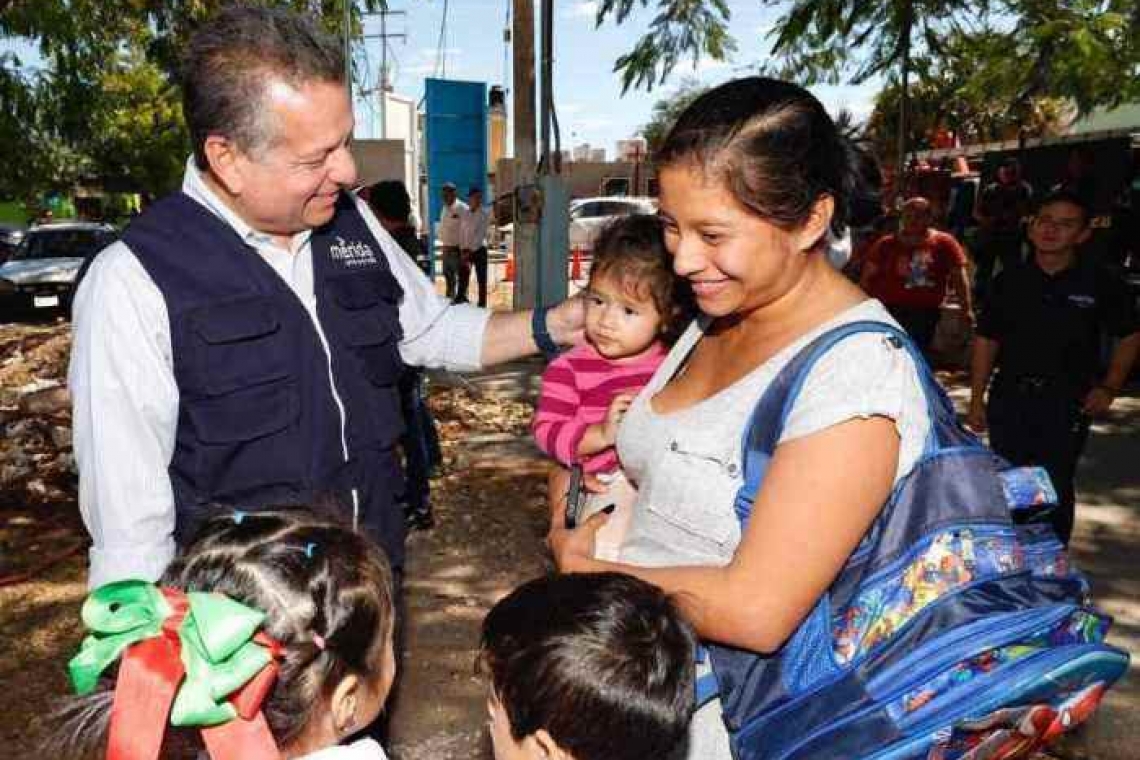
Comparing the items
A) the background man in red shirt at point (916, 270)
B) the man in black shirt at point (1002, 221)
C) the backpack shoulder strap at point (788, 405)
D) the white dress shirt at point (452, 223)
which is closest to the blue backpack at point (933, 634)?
the backpack shoulder strap at point (788, 405)

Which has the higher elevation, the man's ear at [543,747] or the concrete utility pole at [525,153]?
the concrete utility pole at [525,153]

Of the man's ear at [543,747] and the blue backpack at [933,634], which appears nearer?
the blue backpack at [933,634]

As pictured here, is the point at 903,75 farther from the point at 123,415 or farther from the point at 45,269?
the point at 45,269

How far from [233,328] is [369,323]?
0.39 m

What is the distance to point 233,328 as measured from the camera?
6.40 ft

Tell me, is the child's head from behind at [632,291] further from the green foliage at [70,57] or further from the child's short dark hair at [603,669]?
the green foliage at [70,57]

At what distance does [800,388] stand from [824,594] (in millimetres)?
311

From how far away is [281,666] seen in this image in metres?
1.45

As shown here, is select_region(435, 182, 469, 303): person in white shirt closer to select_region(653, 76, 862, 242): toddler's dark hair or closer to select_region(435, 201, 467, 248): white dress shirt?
select_region(435, 201, 467, 248): white dress shirt

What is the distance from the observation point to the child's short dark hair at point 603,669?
142 cm

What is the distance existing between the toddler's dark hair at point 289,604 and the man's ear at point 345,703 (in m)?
0.01

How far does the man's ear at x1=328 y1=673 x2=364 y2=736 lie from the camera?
60.7 inches

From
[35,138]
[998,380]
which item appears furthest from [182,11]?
[998,380]

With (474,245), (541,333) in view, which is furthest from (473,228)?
(541,333)
